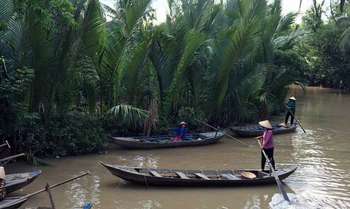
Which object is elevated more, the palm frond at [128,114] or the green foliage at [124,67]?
the green foliage at [124,67]

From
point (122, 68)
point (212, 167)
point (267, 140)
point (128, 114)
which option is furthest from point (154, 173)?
point (122, 68)

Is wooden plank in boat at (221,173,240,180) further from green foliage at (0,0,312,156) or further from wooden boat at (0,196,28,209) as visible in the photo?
wooden boat at (0,196,28,209)

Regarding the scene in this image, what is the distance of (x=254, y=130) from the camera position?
17078 mm

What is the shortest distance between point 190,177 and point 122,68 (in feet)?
16.7

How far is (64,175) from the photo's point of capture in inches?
432

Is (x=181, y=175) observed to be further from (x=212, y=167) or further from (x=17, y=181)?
(x=17, y=181)

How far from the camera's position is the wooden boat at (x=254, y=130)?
55.1 feet

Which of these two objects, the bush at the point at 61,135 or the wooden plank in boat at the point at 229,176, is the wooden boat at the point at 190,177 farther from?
the bush at the point at 61,135

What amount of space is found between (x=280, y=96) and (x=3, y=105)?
14.4 m

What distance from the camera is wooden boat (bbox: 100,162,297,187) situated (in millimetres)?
9703

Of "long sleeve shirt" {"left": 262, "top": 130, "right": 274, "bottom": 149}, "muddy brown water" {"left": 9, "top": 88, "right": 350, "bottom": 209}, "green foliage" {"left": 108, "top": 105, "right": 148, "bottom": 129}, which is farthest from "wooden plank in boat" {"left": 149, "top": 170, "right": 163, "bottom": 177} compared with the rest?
"green foliage" {"left": 108, "top": 105, "right": 148, "bottom": 129}

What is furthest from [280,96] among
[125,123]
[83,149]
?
[83,149]

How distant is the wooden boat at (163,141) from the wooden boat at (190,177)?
354 cm

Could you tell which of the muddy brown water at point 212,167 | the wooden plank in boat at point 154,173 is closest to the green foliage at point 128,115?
the muddy brown water at point 212,167
